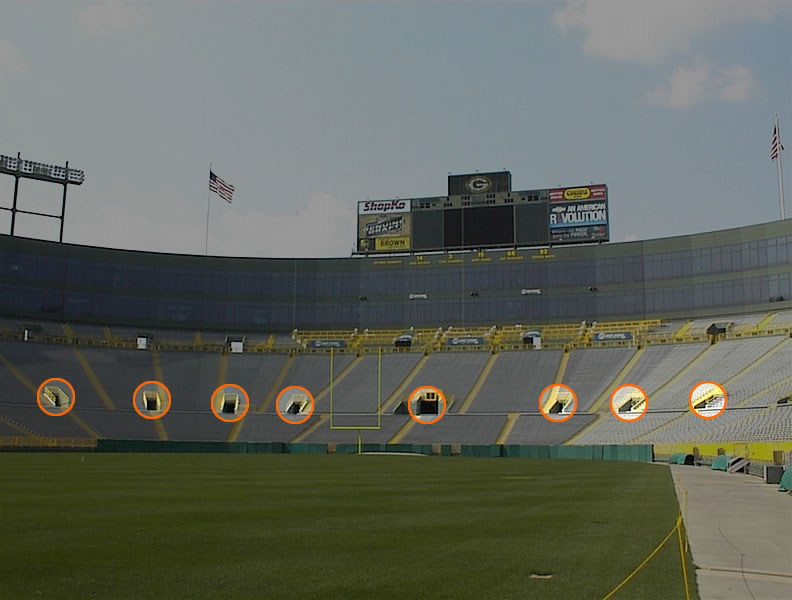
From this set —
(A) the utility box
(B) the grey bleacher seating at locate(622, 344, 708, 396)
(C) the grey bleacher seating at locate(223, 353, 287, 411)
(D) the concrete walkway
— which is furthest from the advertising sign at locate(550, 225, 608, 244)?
(D) the concrete walkway

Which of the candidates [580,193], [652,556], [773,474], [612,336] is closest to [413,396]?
[612,336]

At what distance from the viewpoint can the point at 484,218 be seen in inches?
3770

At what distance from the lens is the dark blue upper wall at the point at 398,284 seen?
287 ft

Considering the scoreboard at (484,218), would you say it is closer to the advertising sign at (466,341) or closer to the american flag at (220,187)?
the advertising sign at (466,341)

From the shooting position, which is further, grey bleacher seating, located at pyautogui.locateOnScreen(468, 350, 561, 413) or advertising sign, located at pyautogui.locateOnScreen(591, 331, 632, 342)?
advertising sign, located at pyautogui.locateOnScreen(591, 331, 632, 342)

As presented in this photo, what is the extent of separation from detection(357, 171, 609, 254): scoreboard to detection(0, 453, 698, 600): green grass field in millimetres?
70503

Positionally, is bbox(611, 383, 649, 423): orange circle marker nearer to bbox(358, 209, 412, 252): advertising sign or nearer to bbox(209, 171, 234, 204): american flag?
bbox(358, 209, 412, 252): advertising sign

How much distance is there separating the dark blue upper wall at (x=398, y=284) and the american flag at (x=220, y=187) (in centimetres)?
1028

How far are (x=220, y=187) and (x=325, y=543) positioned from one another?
8209 centimetres

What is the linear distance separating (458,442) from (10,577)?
210 feet

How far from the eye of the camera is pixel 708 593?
10.2 metres

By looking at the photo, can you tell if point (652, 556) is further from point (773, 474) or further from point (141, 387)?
point (141, 387)

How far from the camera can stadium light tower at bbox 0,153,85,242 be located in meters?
91.9

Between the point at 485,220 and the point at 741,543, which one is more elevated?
the point at 485,220
